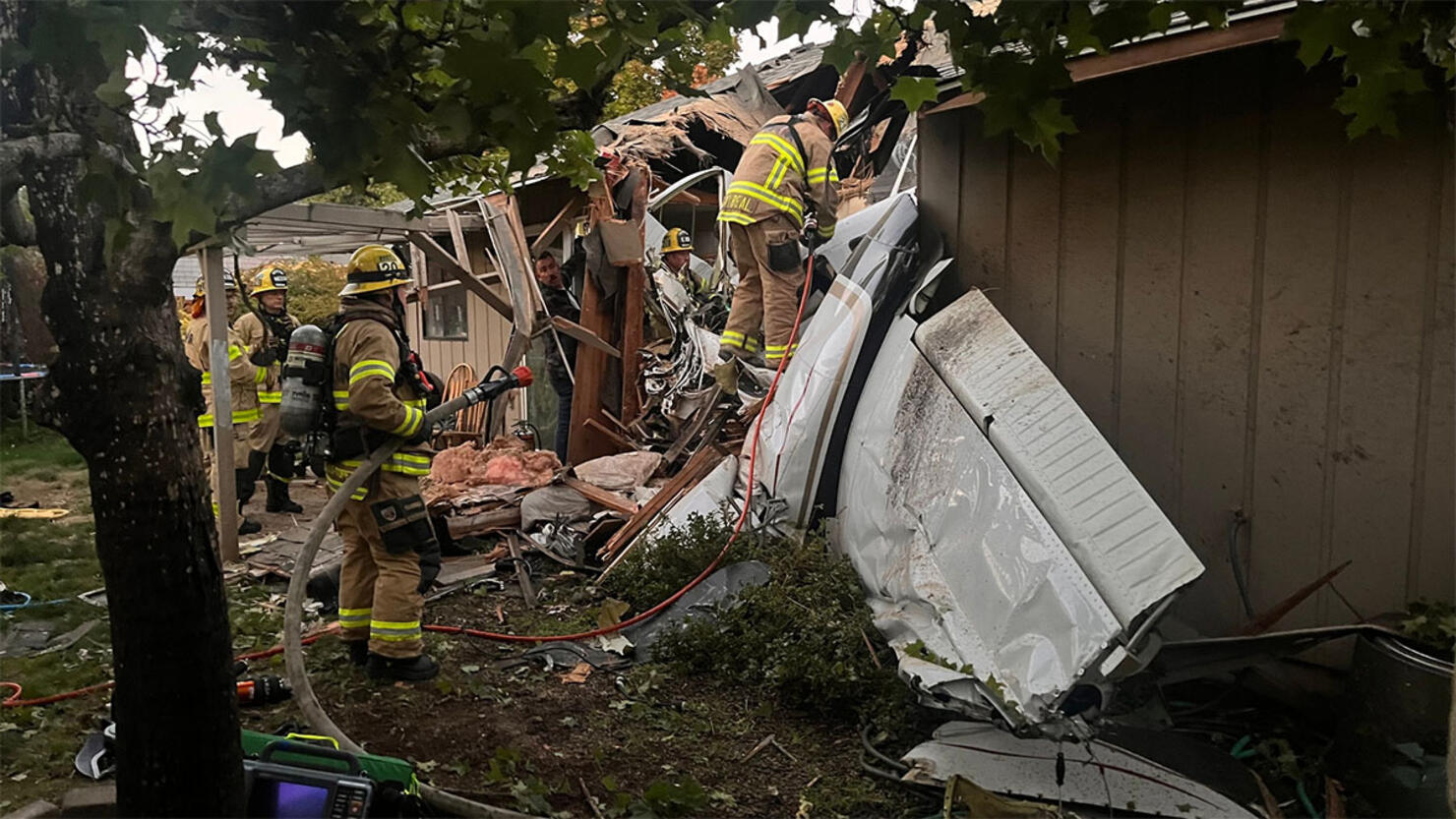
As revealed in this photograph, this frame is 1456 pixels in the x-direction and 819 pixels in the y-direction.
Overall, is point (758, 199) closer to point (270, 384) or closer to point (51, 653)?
point (51, 653)

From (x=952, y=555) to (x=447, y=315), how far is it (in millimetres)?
11091

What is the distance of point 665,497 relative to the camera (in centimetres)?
661

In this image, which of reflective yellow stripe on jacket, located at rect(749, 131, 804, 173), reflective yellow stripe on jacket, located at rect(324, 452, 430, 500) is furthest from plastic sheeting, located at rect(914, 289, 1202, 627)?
reflective yellow stripe on jacket, located at rect(324, 452, 430, 500)

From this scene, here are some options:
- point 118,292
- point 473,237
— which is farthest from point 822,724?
point 473,237

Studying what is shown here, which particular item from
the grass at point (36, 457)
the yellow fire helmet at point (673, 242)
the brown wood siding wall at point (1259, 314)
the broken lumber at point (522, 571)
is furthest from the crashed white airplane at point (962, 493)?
the grass at point (36, 457)

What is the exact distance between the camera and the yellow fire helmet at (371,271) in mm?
4848

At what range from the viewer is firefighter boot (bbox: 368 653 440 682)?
4.80 meters

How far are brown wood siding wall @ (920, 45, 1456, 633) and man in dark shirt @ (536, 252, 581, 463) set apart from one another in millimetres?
4894

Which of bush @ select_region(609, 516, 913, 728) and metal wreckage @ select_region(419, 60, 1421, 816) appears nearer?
metal wreckage @ select_region(419, 60, 1421, 816)

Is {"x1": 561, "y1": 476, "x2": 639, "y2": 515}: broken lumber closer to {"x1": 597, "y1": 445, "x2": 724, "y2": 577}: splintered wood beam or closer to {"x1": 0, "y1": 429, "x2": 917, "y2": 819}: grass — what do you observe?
{"x1": 597, "y1": 445, "x2": 724, "y2": 577}: splintered wood beam

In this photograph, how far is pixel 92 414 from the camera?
278cm

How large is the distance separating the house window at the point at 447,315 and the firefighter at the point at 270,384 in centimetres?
365

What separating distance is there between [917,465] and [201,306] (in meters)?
6.93

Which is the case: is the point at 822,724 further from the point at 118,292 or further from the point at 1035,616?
the point at 118,292
